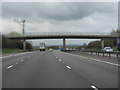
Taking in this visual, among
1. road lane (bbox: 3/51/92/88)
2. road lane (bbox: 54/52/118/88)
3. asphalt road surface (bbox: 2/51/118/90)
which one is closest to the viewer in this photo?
road lane (bbox: 3/51/92/88)

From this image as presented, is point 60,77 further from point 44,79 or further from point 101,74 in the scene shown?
point 101,74

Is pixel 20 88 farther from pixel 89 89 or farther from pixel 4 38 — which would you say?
pixel 4 38

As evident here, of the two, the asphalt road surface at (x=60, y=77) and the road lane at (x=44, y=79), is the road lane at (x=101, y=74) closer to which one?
the asphalt road surface at (x=60, y=77)

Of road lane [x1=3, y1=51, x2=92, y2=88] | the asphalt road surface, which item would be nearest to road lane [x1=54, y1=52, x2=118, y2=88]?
the asphalt road surface

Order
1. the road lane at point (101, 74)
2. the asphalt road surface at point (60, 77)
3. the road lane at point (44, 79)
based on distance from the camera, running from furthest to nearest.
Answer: the road lane at point (101, 74) → the asphalt road surface at point (60, 77) → the road lane at point (44, 79)

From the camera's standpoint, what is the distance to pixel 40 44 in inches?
4053

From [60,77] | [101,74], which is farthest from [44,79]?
[101,74]

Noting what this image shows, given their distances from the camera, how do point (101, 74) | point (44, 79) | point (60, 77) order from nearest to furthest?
point (44, 79) < point (60, 77) < point (101, 74)

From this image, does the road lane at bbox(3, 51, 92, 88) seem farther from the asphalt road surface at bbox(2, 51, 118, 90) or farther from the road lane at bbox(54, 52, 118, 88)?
the road lane at bbox(54, 52, 118, 88)

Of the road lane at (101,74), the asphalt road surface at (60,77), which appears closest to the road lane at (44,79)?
the asphalt road surface at (60,77)

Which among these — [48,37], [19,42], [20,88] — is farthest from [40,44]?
[20,88]

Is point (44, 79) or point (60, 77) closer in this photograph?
point (44, 79)

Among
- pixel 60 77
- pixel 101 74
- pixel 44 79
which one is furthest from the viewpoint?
pixel 101 74

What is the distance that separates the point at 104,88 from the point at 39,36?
8046 cm
